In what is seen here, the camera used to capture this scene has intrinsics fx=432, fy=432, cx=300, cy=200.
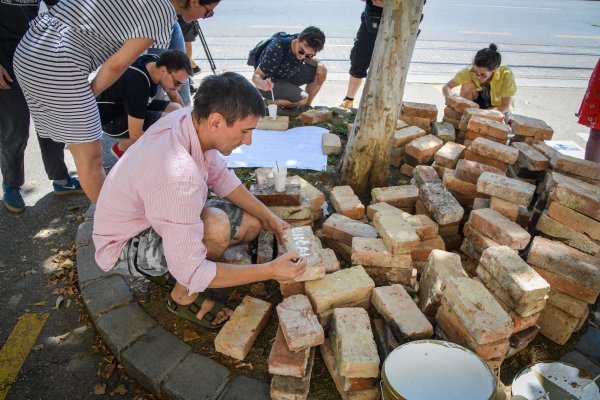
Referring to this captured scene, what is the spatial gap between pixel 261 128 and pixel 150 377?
119 inches

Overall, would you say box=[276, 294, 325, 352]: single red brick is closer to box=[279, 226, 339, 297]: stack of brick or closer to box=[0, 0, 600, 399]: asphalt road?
box=[279, 226, 339, 297]: stack of brick

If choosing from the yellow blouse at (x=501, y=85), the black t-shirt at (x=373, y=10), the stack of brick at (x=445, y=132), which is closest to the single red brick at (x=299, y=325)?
the stack of brick at (x=445, y=132)

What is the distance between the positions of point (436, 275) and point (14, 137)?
3236 millimetres

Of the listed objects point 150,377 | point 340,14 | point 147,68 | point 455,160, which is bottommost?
point 150,377

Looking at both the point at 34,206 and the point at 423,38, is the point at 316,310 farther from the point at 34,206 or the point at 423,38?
the point at 423,38

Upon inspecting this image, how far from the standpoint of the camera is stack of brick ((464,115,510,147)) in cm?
357

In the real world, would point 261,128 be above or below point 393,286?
above

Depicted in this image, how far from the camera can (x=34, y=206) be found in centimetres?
366

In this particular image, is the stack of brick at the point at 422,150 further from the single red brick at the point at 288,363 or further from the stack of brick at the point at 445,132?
the single red brick at the point at 288,363

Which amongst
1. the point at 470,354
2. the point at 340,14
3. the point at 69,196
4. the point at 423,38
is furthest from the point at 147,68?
the point at 340,14

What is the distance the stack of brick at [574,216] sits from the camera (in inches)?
101

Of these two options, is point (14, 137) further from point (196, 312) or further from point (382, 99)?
point (382, 99)

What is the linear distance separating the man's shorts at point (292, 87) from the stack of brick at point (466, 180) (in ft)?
7.64

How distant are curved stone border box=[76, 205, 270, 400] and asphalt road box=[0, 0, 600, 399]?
157 mm
